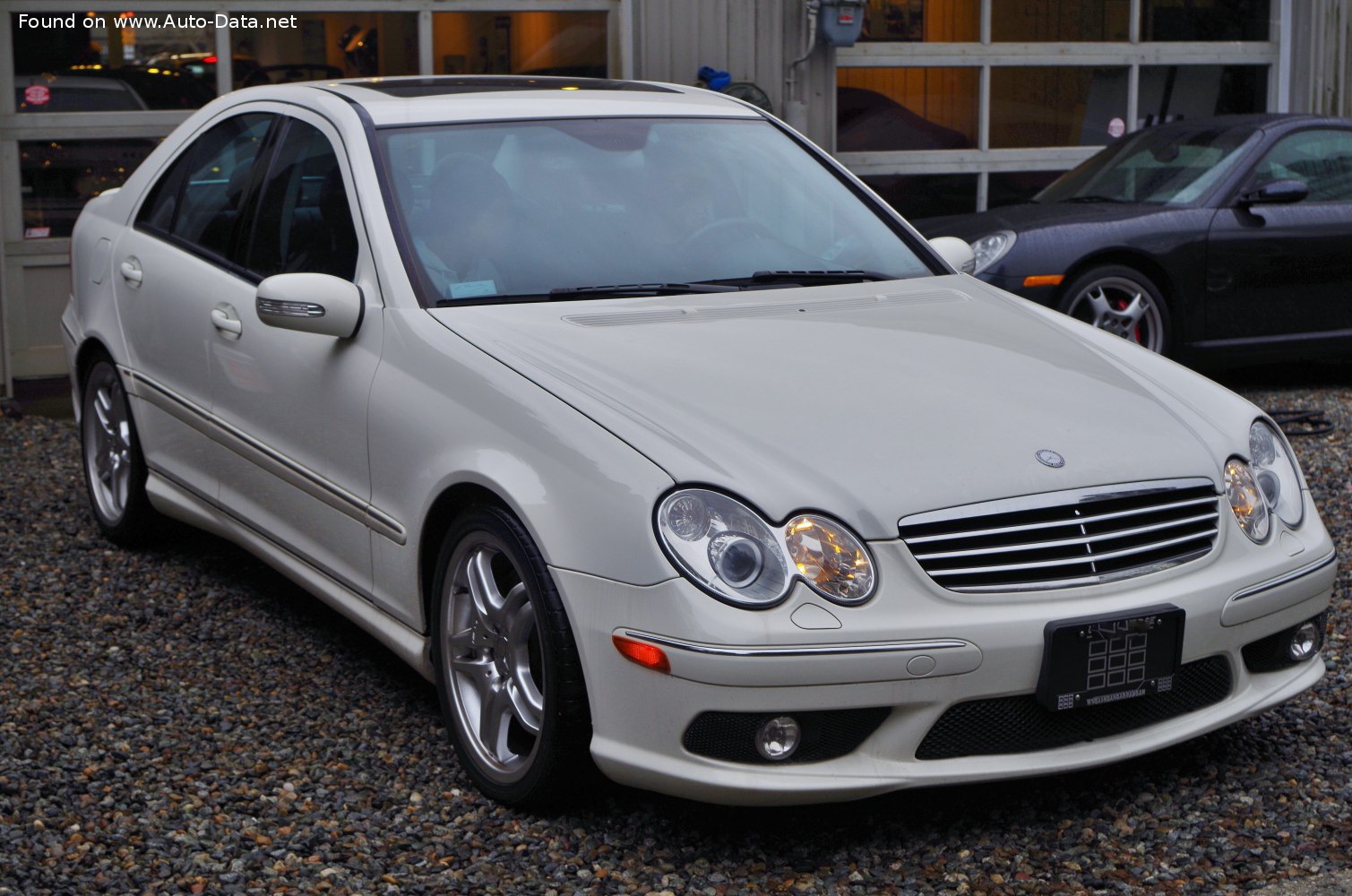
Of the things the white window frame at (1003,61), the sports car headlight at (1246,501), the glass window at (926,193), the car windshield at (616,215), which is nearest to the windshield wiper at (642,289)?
the car windshield at (616,215)

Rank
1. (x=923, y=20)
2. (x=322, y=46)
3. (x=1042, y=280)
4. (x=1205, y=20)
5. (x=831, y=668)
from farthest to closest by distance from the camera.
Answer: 1. (x=1205, y=20)
2. (x=923, y=20)
3. (x=322, y=46)
4. (x=1042, y=280)
5. (x=831, y=668)

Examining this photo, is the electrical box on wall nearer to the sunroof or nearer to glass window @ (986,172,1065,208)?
glass window @ (986,172,1065,208)

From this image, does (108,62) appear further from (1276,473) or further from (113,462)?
(1276,473)

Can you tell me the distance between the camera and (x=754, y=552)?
3.02 m

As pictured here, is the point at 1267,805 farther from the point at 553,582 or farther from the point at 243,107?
the point at 243,107

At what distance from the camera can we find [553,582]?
319 cm

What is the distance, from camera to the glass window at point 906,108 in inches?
406

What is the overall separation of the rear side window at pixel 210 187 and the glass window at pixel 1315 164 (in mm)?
5341

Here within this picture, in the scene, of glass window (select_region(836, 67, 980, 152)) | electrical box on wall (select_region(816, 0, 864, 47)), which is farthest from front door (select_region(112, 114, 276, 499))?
glass window (select_region(836, 67, 980, 152))

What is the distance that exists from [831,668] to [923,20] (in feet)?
26.9

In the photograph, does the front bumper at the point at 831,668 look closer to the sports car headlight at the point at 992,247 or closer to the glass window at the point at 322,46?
the sports car headlight at the point at 992,247

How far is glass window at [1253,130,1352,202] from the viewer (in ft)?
27.5

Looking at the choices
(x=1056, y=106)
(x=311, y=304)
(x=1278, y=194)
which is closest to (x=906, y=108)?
(x=1056, y=106)

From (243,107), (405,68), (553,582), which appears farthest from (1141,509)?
(405,68)
